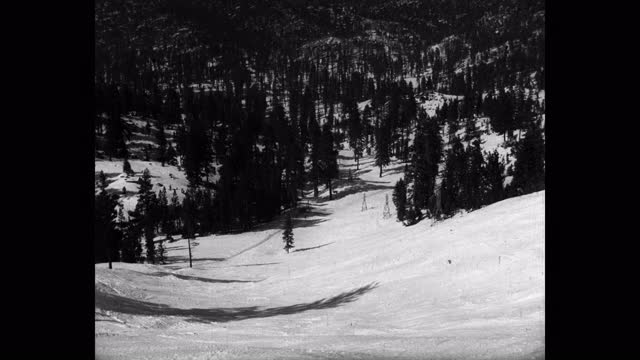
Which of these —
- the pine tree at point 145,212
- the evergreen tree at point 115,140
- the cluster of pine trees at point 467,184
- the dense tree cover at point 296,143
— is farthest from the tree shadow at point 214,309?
the evergreen tree at point 115,140

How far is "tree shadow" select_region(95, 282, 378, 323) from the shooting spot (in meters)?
15.7

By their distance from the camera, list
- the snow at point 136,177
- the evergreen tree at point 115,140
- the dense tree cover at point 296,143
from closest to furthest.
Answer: the dense tree cover at point 296,143 < the snow at point 136,177 < the evergreen tree at point 115,140

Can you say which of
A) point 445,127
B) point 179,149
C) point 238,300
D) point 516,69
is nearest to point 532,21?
point 516,69

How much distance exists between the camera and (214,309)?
1911cm

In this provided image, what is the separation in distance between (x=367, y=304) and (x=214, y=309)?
7666mm

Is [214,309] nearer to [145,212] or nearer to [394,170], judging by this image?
[145,212]

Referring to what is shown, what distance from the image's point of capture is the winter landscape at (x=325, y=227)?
10.5m

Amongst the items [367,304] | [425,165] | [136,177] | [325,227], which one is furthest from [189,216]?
[367,304]

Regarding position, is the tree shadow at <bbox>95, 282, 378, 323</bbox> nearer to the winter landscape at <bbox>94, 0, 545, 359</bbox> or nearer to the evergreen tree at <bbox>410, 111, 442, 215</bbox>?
the winter landscape at <bbox>94, 0, 545, 359</bbox>

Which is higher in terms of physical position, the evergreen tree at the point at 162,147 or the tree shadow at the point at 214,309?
the evergreen tree at the point at 162,147

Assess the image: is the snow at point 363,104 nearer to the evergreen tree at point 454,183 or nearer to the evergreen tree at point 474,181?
the evergreen tree at point 454,183

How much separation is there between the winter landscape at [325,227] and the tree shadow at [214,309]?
0.55 ft
